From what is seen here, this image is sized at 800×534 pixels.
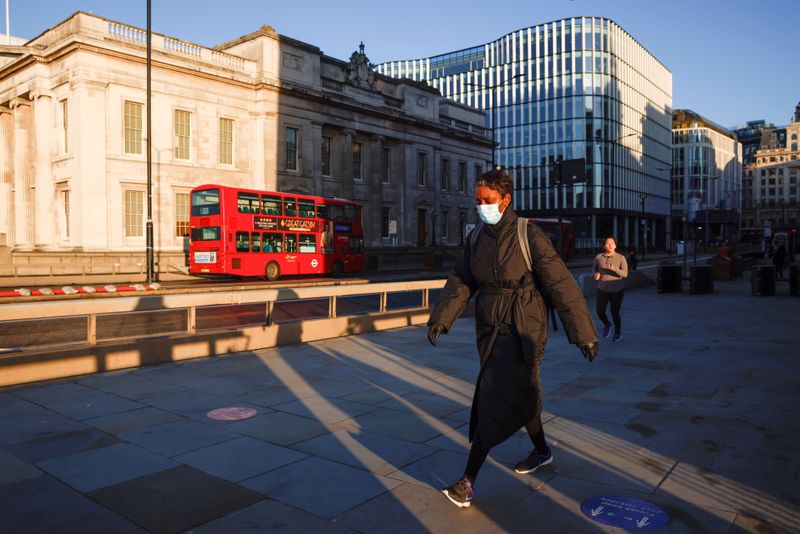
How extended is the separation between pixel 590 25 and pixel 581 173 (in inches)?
2778

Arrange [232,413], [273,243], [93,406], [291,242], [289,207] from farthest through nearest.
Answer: [291,242], [289,207], [273,243], [93,406], [232,413]

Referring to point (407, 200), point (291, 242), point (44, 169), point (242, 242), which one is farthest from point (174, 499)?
point (407, 200)

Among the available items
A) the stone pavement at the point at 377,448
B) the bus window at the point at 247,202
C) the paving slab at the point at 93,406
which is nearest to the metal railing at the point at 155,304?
the stone pavement at the point at 377,448

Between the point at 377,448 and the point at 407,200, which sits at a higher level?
the point at 407,200

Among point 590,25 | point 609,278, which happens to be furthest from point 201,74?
point 590,25

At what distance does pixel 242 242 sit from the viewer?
25703mm

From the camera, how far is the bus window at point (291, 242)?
2789 centimetres

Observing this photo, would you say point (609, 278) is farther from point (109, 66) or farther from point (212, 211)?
point (109, 66)

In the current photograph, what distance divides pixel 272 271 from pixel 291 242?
1758mm

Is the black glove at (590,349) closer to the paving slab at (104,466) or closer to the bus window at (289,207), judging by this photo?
the paving slab at (104,466)

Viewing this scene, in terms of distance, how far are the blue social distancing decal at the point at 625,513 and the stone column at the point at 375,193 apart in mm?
43188

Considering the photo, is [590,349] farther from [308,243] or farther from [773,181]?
[773,181]

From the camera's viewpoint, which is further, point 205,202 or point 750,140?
point 750,140

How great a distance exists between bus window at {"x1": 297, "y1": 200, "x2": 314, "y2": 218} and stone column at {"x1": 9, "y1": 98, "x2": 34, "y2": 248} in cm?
1990
